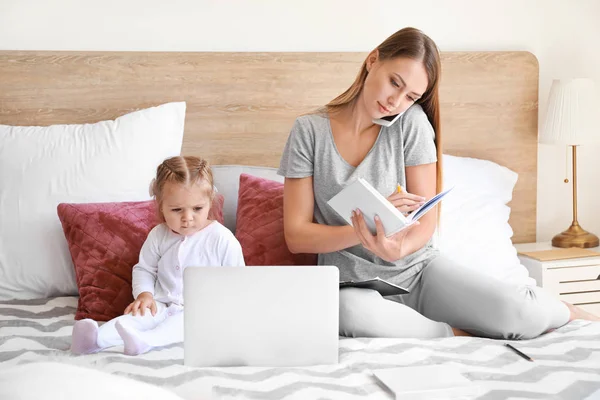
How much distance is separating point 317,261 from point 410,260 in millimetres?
261

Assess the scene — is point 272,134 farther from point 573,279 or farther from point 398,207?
point 573,279

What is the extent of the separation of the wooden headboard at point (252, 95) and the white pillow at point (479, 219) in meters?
0.18

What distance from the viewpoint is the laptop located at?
1508 mm

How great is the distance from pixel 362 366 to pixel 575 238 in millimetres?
1680

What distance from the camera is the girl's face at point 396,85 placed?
75.7 inches

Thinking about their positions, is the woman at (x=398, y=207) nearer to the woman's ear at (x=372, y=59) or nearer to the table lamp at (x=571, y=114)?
the woman's ear at (x=372, y=59)

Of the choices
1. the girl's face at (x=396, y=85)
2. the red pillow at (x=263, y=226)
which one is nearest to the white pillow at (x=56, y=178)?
the red pillow at (x=263, y=226)

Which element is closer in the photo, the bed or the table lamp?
the bed

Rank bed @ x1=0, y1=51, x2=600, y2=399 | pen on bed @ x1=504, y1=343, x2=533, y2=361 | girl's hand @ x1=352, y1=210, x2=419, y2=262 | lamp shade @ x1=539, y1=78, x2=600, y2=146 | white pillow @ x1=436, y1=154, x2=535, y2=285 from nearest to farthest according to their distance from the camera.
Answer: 1. bed @ x1=0, y1=51, x2=600, y2=399
2. pen on bed @ x1=504, y1=343, x2=533, y2=361
3. girl's hand @ x1=352, y1=210, x2=419, y2=262
4. white pillow @ x1=436, y1=154, x2=535, y2=285
5. lamp shade @ x1=539, y1=78, x2=600, y2=146

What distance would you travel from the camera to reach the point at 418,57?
1.93 metres

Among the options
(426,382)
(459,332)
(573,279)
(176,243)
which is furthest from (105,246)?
(573,279)

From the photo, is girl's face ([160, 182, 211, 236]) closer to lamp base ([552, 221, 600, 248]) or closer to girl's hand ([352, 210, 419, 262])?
girl's hand ([352, 210, 419, 262])

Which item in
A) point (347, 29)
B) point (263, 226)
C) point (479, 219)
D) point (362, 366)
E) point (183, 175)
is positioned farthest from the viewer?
point (347, 29)

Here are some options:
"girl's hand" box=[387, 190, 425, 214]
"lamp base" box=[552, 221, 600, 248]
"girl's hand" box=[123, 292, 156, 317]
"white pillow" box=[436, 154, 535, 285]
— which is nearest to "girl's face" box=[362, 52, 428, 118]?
"girl's hand" box=[387, 190, 425, 214]
